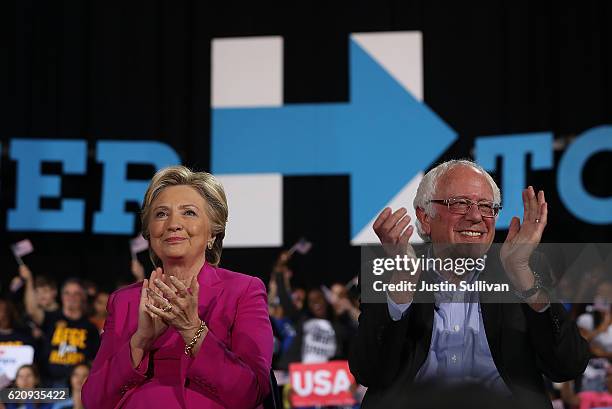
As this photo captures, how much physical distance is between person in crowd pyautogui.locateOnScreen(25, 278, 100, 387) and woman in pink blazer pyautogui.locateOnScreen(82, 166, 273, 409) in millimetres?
3726

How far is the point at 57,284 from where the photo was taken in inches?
243

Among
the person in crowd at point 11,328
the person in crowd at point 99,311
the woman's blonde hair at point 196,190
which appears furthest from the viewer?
the person in crowd at point 99,311

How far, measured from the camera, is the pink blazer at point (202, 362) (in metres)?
1.88

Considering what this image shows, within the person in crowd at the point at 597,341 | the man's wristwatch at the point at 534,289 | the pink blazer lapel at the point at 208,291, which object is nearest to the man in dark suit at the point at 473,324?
the man's wristwatch at the point at 534,289

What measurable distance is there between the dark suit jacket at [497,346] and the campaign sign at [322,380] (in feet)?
12.3

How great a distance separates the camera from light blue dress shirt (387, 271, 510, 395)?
1.98 m

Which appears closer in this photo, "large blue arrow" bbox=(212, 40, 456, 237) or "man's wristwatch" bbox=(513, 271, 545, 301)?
"man's wristwatch" bbox=(513, 271, 545, 301)

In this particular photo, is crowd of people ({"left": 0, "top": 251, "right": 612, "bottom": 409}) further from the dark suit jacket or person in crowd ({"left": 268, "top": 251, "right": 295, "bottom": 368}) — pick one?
the dark suit jacket

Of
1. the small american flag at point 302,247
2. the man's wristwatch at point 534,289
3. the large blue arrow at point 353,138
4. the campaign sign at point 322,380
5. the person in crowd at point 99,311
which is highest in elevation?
the large blue arrow at point 353,138

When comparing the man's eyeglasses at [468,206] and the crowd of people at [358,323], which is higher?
the man's eyeglasses at [468,206]

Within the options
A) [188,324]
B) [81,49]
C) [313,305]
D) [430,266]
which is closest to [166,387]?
[188,324]

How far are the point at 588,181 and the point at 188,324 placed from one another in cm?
467

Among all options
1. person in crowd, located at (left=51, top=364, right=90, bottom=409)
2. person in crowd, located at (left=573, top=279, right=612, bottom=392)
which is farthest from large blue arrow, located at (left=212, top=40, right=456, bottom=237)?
person in crowd, located at (left=51, top=364, right=90, bottom=409)

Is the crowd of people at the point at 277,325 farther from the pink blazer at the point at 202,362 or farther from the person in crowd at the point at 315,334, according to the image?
the pink blazer at the point at 202,362
